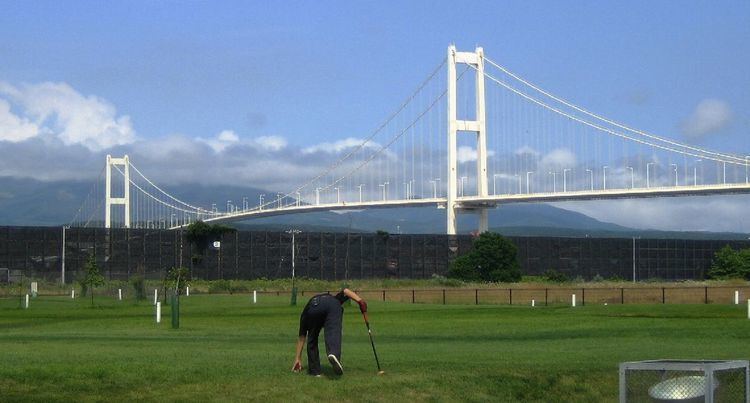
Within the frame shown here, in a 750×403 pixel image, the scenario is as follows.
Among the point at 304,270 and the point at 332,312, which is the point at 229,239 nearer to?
the point at 304,270

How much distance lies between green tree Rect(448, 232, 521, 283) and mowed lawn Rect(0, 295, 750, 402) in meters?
47.4

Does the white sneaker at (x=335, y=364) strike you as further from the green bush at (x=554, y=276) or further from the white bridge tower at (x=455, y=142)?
the white bridge tower at (x=455, y=142)

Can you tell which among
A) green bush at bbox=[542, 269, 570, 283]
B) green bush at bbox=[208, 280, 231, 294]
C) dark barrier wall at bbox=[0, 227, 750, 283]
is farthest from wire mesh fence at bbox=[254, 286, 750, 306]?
green bush at bbox=[542, 269, 570, 283]

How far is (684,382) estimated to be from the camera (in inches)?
487

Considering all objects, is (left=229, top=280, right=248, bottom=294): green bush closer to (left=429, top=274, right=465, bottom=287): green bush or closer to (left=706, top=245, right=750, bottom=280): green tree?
(left=429, top=274, right=465, bottom=287): green bush

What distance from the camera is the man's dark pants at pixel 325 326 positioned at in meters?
19.4

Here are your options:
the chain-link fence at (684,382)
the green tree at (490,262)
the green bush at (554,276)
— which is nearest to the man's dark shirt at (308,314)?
the chain-link fence at (684,382)

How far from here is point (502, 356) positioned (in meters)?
24.4

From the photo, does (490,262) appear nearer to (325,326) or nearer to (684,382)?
(325,326)

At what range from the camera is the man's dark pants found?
19.4 meters

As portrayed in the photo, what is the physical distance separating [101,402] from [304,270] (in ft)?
252

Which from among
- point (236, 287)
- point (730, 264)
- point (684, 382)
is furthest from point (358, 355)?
point (730, 264)

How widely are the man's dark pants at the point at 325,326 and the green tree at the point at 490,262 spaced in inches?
2891

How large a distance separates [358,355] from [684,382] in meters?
12.2
